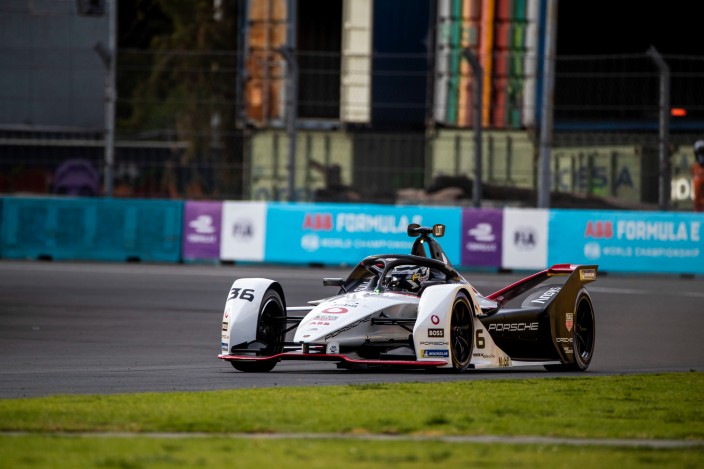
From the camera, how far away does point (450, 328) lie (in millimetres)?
12602

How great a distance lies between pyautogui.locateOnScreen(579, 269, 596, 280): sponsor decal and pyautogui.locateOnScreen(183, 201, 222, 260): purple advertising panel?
1559 centimetres

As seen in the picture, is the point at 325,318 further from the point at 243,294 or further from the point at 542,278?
the point at 542,278

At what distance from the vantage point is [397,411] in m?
9.73

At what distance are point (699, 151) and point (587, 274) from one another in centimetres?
1530

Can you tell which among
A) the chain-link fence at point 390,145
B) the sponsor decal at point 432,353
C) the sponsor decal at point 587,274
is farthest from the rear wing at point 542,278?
the chain-link fence at point 390,145

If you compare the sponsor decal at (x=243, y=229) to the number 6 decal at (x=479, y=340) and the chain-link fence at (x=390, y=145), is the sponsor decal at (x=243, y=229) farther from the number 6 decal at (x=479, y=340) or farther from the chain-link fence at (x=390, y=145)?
the number 6 decal at (x=479, y=340)

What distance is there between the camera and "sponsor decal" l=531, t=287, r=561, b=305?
1403 centimetres

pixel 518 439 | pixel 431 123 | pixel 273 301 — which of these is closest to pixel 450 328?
pixel 273 301

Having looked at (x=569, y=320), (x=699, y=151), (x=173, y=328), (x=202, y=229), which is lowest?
(x=173, y=328)

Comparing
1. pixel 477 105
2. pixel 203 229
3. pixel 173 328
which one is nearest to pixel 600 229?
pixel 477 105

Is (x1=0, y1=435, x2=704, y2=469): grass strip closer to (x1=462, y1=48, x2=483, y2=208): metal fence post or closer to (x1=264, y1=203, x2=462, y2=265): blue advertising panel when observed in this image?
(x1=462, y1=48, x2=483, y2=208): metal fence post

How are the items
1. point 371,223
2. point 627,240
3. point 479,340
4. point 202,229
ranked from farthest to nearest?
point 202,229 → point 371,223 → point 627,240 → point 479,340

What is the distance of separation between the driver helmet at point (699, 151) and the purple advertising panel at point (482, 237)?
13.0 feet

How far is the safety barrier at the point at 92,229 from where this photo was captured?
29844 mm
